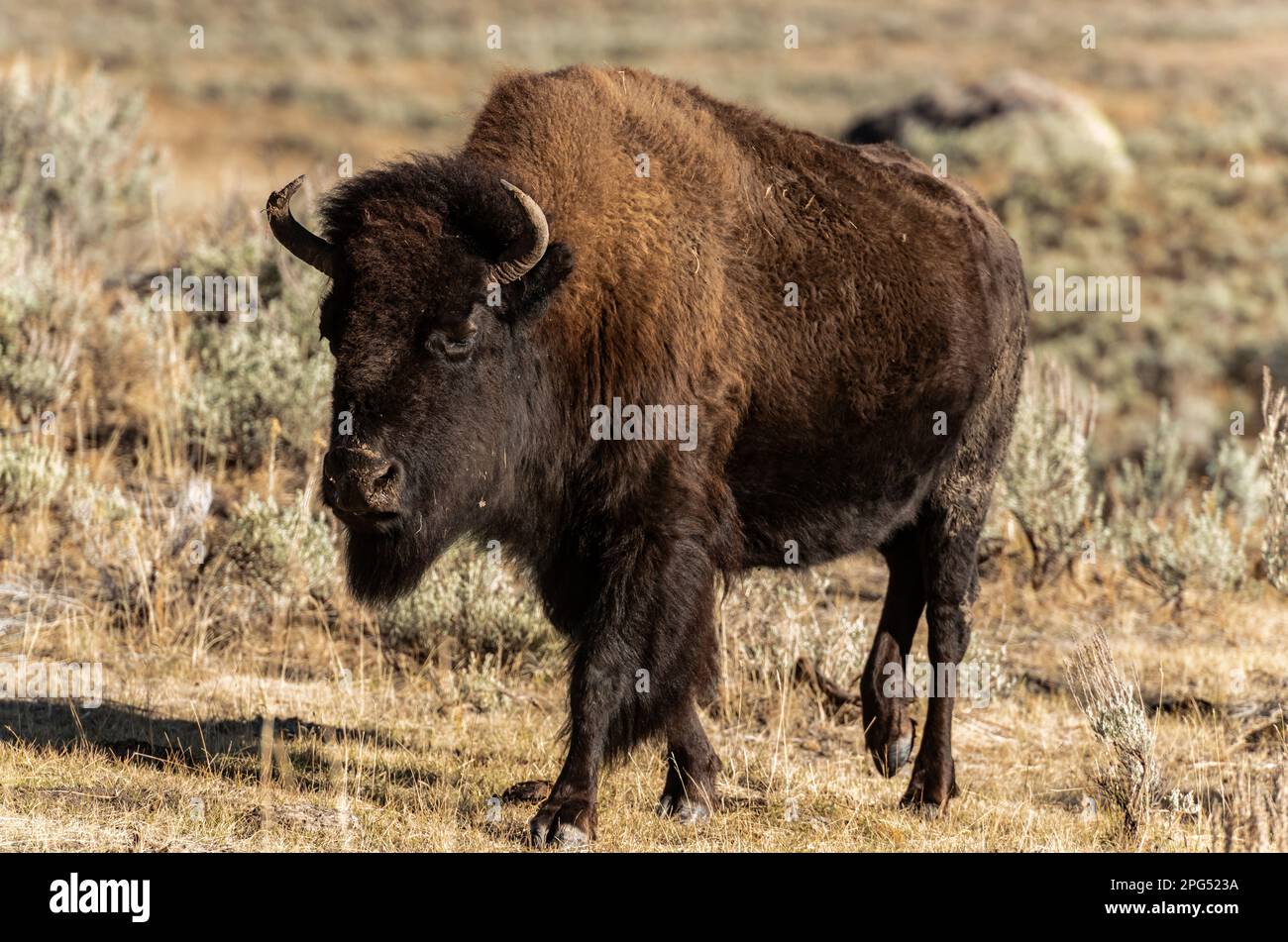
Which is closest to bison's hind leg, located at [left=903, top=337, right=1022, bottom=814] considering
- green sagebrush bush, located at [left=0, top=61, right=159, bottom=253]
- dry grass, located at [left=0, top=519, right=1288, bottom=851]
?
dry grass, located at [left=0, top=519, right=1288, bottom=851]

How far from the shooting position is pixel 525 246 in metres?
5.05

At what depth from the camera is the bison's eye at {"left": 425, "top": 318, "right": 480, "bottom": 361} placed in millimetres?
5012

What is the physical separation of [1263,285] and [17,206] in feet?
60.9

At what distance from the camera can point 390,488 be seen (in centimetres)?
492

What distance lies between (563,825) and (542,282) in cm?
189

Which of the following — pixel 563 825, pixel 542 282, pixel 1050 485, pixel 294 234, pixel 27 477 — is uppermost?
pixel 294 234

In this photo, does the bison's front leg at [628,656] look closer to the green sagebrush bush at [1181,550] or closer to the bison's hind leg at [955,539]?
the bison's hind leg at [955,539]

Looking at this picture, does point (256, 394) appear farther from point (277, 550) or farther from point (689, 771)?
point (689, 771)

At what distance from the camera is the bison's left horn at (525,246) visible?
5.02 metres

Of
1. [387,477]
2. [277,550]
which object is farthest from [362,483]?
[277,550]

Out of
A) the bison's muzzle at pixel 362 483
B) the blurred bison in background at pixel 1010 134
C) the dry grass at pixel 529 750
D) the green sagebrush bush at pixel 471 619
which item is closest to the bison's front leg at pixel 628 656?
the dry grass at pixel 529 750

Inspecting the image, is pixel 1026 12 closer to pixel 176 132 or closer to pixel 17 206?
pixel 176 132

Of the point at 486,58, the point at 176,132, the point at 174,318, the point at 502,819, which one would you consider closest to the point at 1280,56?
the point at 486,58

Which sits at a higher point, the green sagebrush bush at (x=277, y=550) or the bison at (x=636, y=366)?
the bison at (x=636, y=366)
